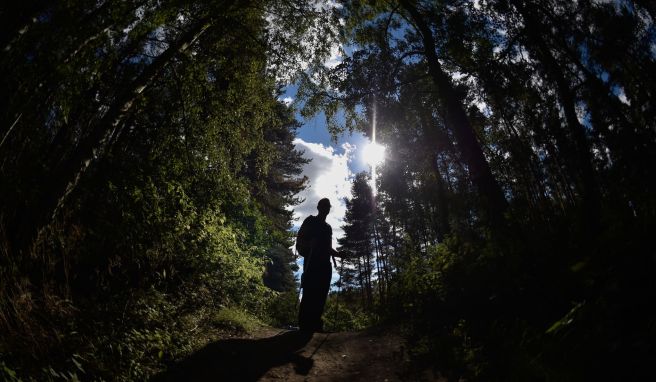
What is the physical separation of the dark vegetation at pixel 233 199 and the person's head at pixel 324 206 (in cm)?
192

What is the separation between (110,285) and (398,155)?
18.0m

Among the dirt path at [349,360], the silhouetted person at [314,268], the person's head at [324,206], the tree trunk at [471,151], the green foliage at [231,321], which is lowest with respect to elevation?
the dirt path at [349,360]

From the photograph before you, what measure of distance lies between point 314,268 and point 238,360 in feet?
7.32

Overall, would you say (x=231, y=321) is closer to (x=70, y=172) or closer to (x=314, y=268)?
(x=314, y=268)

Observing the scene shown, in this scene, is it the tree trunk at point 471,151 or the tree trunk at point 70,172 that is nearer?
the tree trunk at point 70,172

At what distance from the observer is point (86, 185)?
495 centimetres

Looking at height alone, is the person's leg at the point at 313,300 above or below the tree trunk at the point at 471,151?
below

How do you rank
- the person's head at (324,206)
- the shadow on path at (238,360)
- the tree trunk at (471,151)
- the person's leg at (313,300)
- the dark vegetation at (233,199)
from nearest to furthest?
1. the dark vegetation at (233,199)
2. the shadow on path at (238,360)
3. the person's leg at (313,300)
4. the person's head at (324,206)
5. the tree trunk at (471,151)

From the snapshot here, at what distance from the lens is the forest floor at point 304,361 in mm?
3699

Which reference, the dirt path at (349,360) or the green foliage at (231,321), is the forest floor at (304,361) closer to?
the dirt path at (349,360)

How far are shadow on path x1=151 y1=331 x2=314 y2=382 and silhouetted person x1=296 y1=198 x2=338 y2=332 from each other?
70cm

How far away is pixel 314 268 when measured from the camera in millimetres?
6105

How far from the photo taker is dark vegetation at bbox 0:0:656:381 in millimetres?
2551

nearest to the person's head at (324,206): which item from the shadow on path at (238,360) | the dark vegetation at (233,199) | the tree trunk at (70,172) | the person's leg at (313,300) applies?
the person's leg at (313,300)
